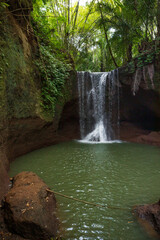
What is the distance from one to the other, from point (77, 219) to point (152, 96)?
26.9 feet

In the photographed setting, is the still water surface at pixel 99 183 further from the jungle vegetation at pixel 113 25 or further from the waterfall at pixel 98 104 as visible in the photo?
the jungle vegetation at pixel 113 25

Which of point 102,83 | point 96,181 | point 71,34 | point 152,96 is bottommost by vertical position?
point 96,181

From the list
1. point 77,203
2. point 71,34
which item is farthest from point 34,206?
point 71,34

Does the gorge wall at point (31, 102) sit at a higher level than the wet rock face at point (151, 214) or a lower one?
higher

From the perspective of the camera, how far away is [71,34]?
12312 millimetres

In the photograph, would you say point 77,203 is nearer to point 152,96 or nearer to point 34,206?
point 34,206

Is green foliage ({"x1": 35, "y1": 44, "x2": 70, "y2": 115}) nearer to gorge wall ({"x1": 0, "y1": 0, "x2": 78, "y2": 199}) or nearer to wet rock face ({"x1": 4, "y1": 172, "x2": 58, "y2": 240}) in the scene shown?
gorge wall ({"x1": 0, "y1": 0, "x2": 78, "y2": 199})

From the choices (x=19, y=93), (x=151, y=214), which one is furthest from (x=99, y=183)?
(x=19, y=93)

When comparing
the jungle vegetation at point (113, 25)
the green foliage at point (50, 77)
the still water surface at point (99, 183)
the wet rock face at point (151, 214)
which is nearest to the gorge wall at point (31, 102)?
the green foliage at point (50, 77)

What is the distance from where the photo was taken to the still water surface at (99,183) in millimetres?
2350

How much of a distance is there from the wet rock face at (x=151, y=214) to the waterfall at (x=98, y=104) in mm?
7431

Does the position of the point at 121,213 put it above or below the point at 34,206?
below

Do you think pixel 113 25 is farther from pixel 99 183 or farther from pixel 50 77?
pixel 99 183

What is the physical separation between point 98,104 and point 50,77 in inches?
153
